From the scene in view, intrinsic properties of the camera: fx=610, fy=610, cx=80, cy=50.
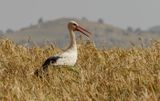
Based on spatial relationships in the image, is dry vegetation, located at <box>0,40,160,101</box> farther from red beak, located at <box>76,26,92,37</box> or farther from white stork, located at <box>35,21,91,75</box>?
red beak, located at <box>76,26,92,37</box>

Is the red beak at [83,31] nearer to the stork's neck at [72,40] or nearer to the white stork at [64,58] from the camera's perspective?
the white stork at [64,58]

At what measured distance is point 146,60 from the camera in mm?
9953

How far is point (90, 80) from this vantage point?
8.10 m

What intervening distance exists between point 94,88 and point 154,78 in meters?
0.72

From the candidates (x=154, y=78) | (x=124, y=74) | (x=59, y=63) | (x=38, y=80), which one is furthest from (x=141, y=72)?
(x=59, y=63)

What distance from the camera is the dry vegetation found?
6.73 meters

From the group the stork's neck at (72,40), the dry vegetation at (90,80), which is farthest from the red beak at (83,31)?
the dry vegetation at (90,80)

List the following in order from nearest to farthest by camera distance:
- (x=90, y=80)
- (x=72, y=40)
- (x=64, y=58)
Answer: (x=90, y=80) → (x=64, y=58) → (x=72, y=40)

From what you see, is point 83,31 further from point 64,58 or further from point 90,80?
point 90,80

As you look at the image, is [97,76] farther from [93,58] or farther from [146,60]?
[93,58]

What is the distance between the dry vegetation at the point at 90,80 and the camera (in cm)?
673

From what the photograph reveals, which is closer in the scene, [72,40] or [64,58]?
[64,58]

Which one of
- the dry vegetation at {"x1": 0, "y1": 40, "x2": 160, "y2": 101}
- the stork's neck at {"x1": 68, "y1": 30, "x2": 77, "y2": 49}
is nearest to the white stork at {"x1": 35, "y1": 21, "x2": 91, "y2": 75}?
the stork's neck at {"x1": 68, "y1": 30, "x2": 77, "y2": 49}

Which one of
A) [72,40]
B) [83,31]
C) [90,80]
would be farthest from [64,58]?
[90,80]
